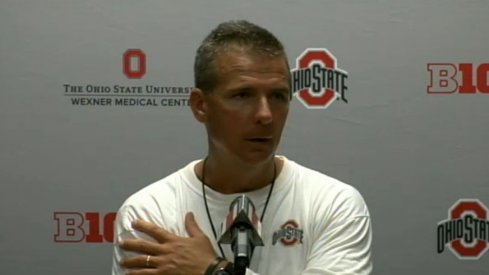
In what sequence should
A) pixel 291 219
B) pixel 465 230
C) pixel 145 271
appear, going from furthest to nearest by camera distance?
pixel 465 230 → pixel 291 219 → pixel 145 271

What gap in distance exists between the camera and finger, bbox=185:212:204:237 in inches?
68.6

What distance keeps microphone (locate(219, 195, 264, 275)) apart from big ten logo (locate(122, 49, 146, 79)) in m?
1.23

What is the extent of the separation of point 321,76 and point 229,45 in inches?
34.5

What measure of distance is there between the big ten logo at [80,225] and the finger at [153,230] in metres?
0.96

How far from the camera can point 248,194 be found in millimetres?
1857

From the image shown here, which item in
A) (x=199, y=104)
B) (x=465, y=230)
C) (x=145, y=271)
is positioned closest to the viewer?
(x=145, y=271)

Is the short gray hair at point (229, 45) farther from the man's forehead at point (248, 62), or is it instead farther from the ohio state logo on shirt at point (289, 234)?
the ohio state logo on shirt at point (289, 234)

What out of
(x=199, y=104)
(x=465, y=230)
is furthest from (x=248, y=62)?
(x=465, y=230)

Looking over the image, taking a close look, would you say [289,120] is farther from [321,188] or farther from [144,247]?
[144,247]

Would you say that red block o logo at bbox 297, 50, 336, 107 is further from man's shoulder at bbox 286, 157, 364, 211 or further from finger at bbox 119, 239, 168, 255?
finger at bbox 119, 239, 168, 255

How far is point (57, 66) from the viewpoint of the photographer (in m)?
2.69

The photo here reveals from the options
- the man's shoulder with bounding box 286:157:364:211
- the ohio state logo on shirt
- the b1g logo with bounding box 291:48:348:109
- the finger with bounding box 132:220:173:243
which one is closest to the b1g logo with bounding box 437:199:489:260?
the b1g logo with bounding box 291:48:348:109

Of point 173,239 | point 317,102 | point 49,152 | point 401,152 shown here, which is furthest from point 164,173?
point 173,239

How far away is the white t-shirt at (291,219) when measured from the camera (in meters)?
1.74
